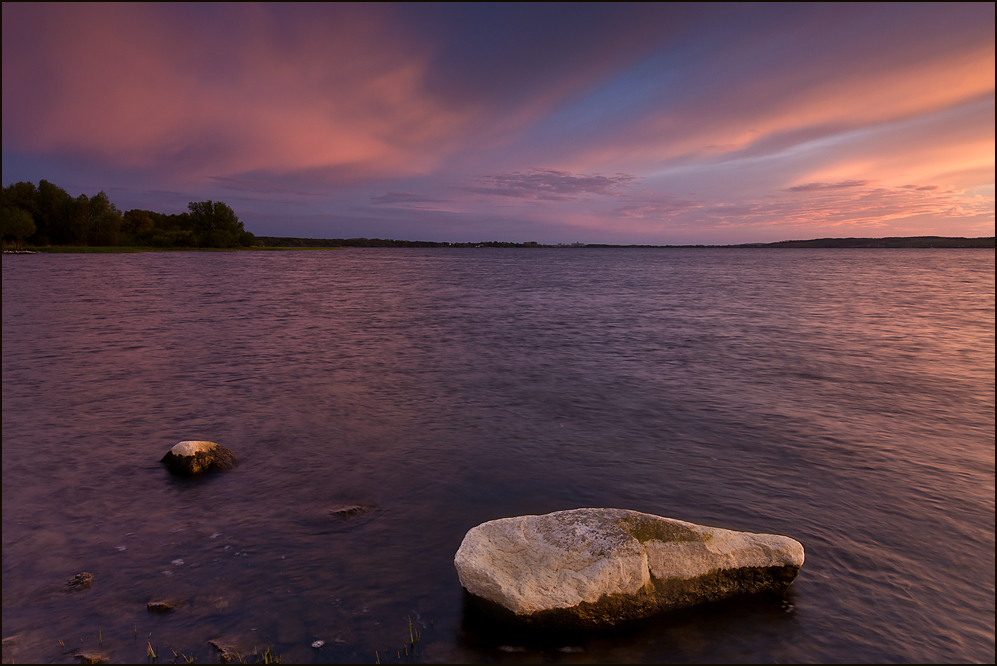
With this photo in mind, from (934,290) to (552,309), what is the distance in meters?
51.2

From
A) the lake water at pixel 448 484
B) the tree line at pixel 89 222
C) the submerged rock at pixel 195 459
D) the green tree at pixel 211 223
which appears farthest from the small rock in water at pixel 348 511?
the green tree at pixel 211 223

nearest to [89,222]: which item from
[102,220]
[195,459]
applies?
[102,220]

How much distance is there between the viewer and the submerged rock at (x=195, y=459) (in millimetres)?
9996

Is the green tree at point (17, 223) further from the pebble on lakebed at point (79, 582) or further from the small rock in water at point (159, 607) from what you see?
the small rock in water at point (159, 607)

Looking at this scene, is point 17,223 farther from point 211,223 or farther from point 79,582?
point 79,582

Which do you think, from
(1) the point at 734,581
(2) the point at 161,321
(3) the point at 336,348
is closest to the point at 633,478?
(1) the point at 734,581

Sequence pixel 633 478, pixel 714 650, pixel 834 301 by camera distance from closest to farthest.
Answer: pixel 714 650, pixel 633 478, pixel 834 301

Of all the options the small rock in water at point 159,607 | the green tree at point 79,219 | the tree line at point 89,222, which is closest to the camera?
the small rock in water at point 159,607

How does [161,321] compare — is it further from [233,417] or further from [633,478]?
[633,478]

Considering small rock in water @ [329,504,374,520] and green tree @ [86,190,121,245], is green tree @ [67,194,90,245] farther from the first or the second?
small rock in water @ [329,504,374,520]

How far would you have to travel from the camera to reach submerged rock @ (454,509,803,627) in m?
5.85

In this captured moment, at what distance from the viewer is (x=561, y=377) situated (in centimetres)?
1931

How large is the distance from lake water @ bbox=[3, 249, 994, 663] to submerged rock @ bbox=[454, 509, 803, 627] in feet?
0.97

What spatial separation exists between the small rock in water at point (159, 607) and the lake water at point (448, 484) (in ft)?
0.48
